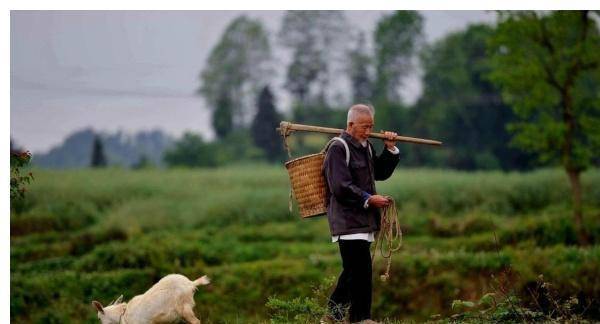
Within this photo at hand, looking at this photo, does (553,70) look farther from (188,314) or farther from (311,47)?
(188,314)

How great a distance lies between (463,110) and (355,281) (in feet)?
71.1

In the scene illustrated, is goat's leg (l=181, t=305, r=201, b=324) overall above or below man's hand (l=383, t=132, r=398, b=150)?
below

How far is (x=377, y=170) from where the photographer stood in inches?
293

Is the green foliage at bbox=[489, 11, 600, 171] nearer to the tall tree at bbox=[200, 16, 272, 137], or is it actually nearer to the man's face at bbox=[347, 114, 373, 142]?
the tall tree at bbox=[200, 16, 272, 137]

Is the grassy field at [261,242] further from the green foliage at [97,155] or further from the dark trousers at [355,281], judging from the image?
the green foliage at [97,155]

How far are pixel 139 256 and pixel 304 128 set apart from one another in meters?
10.3

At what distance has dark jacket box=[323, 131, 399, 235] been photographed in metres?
7.07

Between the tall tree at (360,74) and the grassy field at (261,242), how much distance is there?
305 cm

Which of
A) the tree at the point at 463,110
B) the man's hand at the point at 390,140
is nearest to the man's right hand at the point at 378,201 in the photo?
the man's hand at the point at 390,140

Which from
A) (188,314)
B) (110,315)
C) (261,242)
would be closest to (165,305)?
(188,314)

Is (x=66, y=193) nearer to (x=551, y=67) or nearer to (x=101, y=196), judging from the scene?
(x=101, y=196)

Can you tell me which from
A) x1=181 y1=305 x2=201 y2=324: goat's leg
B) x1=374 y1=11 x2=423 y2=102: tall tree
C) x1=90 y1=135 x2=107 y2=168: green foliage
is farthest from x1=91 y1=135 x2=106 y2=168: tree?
x1=181 y1=305 x2=201 y2=324: goat's leg

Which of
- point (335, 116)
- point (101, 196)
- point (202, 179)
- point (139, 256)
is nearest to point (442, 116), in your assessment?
point (335, 116)

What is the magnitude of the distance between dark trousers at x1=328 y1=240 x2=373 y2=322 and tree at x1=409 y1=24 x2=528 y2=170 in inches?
815
